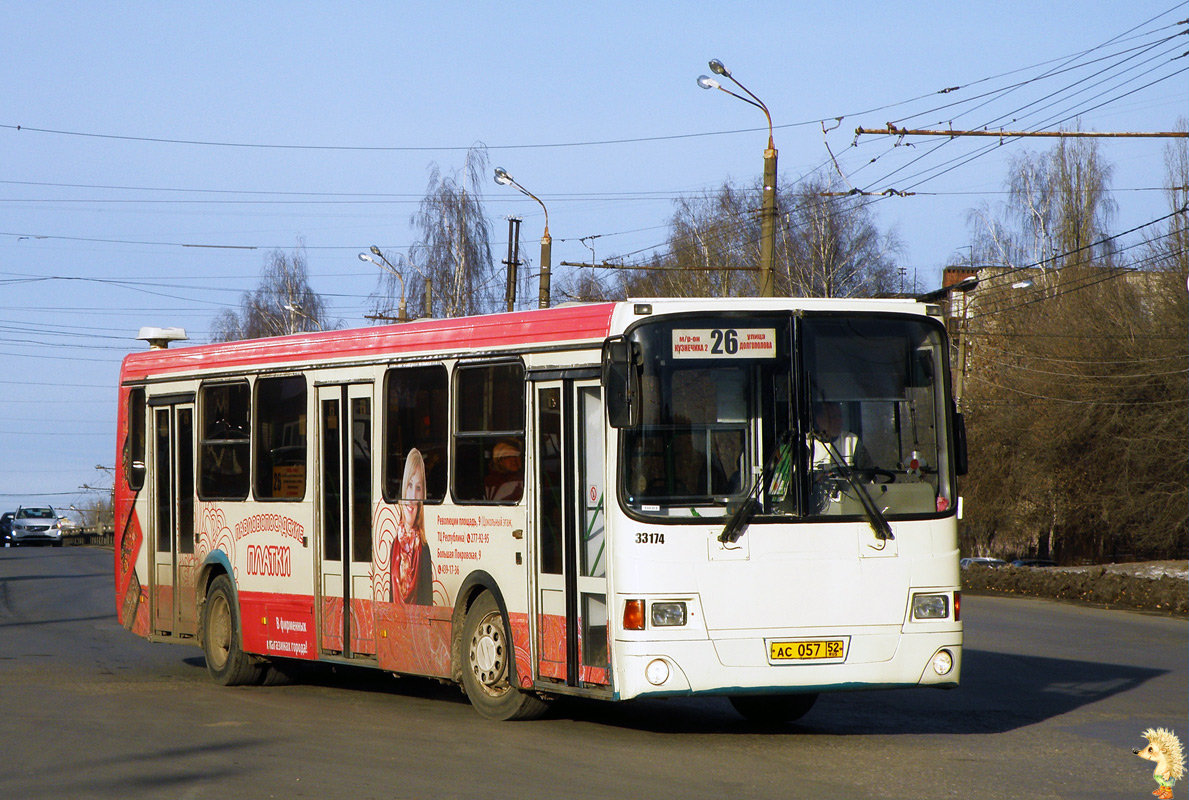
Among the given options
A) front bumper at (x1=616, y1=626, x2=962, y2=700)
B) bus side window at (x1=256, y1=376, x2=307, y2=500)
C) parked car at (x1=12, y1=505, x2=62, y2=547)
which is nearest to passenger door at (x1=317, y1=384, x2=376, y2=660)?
bus side window at (x1=256, y1=376, x2=307, y2=500)

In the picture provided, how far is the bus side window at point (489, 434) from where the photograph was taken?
10648 mm

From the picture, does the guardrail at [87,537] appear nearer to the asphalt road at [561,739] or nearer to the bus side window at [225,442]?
the asphalt road at [561,739]

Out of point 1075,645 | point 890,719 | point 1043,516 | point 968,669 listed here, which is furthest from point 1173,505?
point 890,719

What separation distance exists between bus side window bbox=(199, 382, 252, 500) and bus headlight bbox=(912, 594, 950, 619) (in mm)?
6479

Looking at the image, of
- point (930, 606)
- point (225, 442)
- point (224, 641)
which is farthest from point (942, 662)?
point (225, 442)

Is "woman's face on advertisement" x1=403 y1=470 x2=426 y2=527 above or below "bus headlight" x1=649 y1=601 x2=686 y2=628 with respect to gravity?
above

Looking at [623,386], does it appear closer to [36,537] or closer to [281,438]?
[281,438]

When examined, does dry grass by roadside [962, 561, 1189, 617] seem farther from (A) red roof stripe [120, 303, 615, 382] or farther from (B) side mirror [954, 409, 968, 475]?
(A) red roof stripe [120, 303, 615, 382]

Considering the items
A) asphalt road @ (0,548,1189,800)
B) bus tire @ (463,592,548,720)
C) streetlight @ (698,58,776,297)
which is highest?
streetlight @ (698,58,776,297)

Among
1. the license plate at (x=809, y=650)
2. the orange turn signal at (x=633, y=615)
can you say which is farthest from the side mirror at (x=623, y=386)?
the license plate at (x=809, y=650)

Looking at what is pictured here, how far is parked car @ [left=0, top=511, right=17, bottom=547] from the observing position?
63.0 meters

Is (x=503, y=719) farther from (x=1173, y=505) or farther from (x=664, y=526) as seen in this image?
(x=1173, y=505)

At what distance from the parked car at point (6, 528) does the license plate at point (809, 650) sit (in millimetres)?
58891

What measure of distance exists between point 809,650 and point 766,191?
13.8 meters
